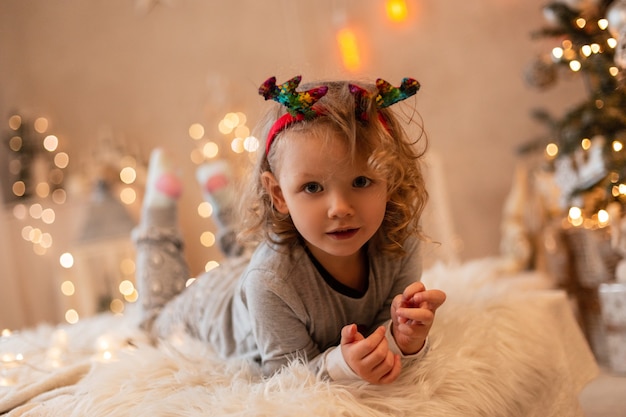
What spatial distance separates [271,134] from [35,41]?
2432 millimetres

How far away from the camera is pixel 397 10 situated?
251 centimetres

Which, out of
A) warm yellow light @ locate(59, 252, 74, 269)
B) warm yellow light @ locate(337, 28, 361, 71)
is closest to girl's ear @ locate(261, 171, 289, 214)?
warm yellow light @ locate(337, 28, 361, 71)

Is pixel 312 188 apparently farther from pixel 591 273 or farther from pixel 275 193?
pixel 591 273

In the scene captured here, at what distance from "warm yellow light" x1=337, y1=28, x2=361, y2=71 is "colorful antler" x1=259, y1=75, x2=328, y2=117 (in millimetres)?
1670

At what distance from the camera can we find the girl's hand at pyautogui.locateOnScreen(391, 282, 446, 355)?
2.70ft

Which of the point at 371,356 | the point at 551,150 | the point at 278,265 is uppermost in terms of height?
the point at 551,150

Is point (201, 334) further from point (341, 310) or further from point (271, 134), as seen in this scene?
point (271, 134)

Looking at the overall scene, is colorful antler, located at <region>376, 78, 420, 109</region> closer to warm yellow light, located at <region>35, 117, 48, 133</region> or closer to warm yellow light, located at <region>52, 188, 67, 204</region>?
warm yellow light, located at <region>52, 188, 67, 204</region>

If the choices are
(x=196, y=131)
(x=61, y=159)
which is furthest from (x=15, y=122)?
(x=196, y=131)

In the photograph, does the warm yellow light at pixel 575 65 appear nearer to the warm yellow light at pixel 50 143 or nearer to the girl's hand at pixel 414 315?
the girl's hand at pixel 414 315

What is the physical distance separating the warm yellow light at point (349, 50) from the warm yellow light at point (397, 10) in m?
0.17

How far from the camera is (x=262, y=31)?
2746 millimetres

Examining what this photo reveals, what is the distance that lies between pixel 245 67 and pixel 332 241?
6.62 feet

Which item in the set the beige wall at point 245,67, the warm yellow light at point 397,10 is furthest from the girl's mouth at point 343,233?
the warm yellow light at point 397,10
